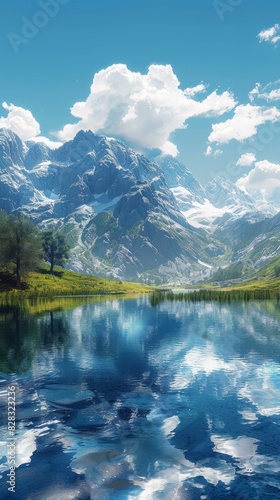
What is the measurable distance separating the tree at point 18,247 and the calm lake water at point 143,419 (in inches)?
3450

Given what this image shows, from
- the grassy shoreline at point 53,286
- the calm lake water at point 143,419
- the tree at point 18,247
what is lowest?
the calm lake water at point 143,419

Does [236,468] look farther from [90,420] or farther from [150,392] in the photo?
[150,392]

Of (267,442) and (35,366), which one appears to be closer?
(267,442)

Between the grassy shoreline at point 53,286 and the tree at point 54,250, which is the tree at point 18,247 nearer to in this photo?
the grassy shoreline at point 53,286

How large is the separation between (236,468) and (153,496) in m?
4.72

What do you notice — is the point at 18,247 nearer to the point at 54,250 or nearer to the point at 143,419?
the point at 54,250

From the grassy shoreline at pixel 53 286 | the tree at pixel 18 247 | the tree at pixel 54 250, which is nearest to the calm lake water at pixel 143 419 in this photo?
the grassy shoreline at pixel 53 286

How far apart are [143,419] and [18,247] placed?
119 metres

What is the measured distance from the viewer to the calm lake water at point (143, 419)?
16062mm

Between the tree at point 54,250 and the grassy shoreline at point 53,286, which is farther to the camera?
the tree at point 54,250

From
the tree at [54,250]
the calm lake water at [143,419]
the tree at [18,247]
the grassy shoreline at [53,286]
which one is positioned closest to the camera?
the calm lake water at [143,419]

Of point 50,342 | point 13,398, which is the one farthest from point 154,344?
point 13,398

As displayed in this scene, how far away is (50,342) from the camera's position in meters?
49.2

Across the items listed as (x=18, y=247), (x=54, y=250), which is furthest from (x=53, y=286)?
(x=54, y=250)
